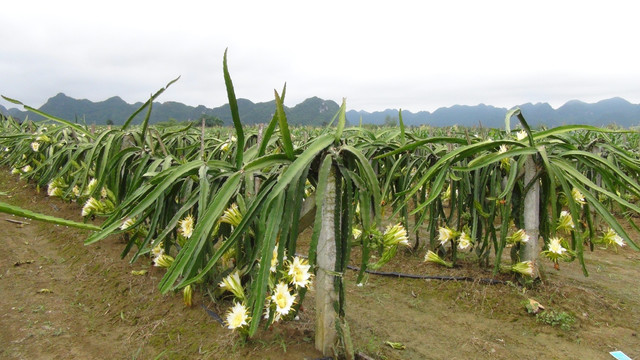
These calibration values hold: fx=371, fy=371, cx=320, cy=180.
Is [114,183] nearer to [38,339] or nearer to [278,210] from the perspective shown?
[38,339]

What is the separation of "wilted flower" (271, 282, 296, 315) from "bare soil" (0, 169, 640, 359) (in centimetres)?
20

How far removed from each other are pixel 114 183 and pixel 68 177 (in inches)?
60.3

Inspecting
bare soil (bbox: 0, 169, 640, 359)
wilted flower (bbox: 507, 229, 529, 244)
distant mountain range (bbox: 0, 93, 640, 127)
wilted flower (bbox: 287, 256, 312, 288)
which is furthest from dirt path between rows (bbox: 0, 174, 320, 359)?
distant mountain range (bbox: 0, 93, 640, 127)

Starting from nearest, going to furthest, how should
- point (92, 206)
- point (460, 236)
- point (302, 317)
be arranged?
point (302, 317) < point (92, 206) < point (460, 236)

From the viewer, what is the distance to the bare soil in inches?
53.9

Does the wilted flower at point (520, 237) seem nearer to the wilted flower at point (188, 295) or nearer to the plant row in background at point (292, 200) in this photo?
the plant row in background at point (292, 200)

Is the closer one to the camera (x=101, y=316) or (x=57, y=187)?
(x=101, y=316)

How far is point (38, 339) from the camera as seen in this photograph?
1.51m

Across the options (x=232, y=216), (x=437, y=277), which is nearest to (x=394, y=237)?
(x=232, y=216)

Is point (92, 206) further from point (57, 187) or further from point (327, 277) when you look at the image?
point (57, 187)

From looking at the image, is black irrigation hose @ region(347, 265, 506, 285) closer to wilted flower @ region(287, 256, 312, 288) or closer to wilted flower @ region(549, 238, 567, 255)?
wilted flower @ region(549, 238, 567, 255)

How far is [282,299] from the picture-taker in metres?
1.10

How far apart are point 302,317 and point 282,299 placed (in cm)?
38

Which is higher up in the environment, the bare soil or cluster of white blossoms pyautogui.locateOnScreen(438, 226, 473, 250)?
cluster of white blossoms pyautogui.locateOnScreen(438, 226, 473, 250)
